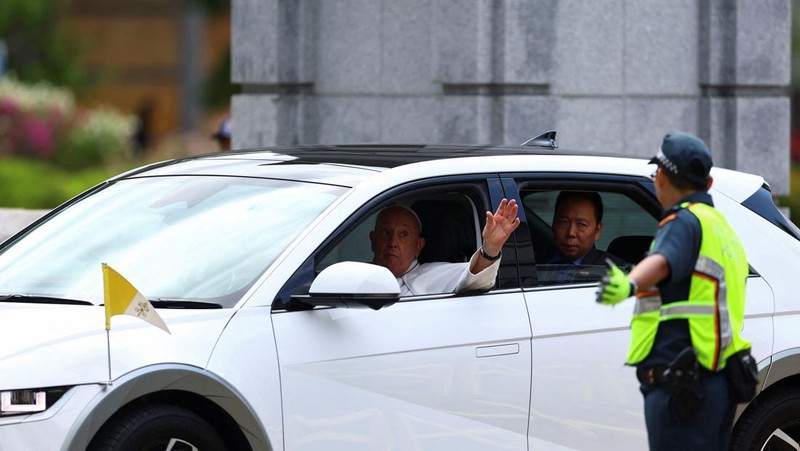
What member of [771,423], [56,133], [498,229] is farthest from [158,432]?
[56,133]

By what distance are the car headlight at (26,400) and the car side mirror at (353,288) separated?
91 cm

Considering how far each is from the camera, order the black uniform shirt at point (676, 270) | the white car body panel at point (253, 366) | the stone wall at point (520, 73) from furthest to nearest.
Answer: the stone wall at point (520, 73), the white car body panel at point (253, 366), the black uniform shirt at point (676, 270)

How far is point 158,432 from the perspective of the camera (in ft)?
16.2

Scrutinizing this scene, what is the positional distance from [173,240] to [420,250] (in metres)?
1.14

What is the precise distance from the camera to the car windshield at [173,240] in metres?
5.43

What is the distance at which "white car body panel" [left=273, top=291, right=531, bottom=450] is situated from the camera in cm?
522

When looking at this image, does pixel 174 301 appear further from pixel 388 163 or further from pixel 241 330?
pixel 388 163

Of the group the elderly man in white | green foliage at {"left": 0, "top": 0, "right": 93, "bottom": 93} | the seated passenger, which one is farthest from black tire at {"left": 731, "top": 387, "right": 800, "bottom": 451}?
green foliage at {"left": 0, "top": 0, "right": 93, "bottom": 93}

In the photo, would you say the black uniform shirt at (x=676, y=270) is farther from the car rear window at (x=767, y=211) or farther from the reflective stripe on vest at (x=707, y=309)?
the car rear window at (x=767, y=211)

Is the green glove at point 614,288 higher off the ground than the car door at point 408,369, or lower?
higher

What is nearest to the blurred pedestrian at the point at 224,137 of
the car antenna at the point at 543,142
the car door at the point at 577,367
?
the car antenna at the point at 543,142

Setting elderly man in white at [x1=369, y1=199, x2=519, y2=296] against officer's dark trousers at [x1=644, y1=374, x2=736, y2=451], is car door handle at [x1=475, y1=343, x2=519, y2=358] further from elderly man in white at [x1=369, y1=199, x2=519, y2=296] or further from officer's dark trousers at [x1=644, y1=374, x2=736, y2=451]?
officer's dark trousers at [x1=644, y1=374, x2=736, y2=451]

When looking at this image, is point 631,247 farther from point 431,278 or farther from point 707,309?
point 707,309

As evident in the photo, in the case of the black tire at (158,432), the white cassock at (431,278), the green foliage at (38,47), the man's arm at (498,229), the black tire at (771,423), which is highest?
the green foliage at (38,47)
